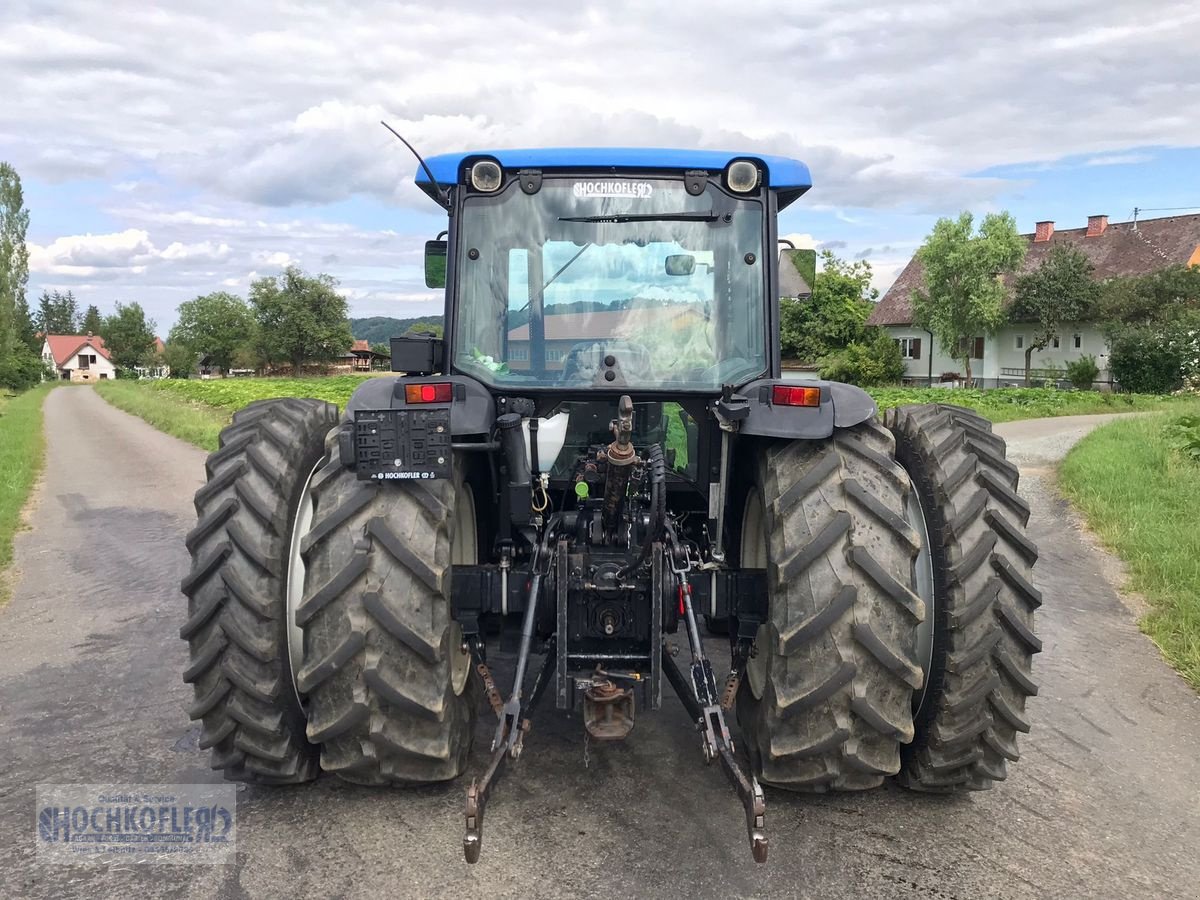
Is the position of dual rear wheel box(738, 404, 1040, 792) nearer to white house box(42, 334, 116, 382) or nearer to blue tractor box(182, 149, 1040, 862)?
blue tractor box(182, 149, 1040, 862)

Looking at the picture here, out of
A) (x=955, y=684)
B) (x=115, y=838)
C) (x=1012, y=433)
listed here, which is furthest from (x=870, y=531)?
(x=1012, y=433)

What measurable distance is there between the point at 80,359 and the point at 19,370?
58467 mm

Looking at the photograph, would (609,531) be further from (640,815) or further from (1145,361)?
(1145,361)

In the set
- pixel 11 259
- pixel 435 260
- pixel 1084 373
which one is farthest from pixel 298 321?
pixel 435 260

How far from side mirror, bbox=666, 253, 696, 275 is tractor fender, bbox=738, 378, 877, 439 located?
0.72 m

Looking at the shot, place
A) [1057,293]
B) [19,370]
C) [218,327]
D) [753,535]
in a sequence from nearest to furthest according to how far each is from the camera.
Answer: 1. [753,535]
2. [1057,293]
3. [19,370]
4. [218,327]

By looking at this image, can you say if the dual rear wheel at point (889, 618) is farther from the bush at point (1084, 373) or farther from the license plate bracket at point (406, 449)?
the bush at point (1084, 373)

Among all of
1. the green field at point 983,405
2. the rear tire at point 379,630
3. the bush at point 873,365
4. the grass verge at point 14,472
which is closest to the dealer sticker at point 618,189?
the rear tire at point 379,630

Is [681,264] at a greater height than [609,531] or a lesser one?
greater

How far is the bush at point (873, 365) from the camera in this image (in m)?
50.4

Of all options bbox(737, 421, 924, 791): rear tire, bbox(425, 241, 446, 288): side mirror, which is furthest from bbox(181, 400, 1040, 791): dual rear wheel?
bbox(425, 241, 446, 288): side mirror

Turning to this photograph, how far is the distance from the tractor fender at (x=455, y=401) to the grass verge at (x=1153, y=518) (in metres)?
4.51

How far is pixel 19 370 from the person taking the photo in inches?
2746

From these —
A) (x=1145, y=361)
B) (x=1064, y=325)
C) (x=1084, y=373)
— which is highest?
(x=1064, y=325)
